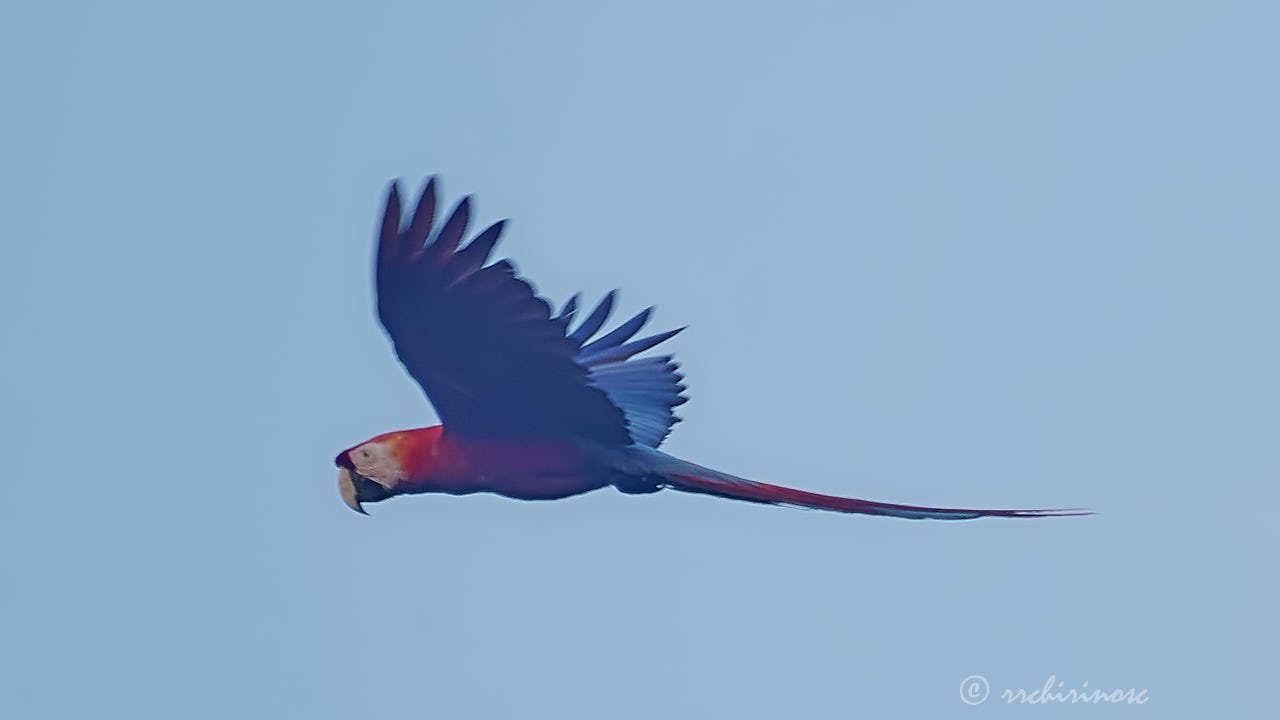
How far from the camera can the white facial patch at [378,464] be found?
841 cm

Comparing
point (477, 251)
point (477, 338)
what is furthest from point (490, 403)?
point (477, 251)

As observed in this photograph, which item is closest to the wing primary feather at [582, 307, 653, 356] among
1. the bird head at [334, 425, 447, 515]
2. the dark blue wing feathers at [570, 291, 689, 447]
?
the dark blue wing feathers at [570, 291, 689, 447]

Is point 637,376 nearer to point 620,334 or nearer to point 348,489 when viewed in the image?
point 620,334

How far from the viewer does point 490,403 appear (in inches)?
323

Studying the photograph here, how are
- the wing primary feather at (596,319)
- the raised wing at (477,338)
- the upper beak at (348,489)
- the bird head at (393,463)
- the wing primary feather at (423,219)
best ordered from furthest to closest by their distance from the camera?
1. the wing primary feather at (596,319)
2. the upper beak at (348,489)
3. the bird head at (393,463)
4. the raised wing at (477,338)
5. the wing primary feather at (423,219)

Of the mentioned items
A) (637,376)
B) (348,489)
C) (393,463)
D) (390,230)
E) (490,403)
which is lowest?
(348,489)

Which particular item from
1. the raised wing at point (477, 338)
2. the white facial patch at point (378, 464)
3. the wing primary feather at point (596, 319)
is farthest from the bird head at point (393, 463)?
the wing primary feather at point (596, 319)

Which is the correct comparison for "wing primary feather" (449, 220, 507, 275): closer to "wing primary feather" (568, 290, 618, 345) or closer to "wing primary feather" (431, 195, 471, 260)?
"wing primary feather" (431, 195, 471, 260)

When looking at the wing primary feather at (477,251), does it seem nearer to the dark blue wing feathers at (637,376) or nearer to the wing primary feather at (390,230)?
the wing primary feather at (390,230)

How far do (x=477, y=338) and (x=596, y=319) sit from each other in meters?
1.67

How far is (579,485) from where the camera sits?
331 inches

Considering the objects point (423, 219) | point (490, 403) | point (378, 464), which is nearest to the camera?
point (423, 219)

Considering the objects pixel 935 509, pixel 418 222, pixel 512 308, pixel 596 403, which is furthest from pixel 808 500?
pixel 418 222

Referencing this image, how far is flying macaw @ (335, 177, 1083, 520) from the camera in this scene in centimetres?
729
